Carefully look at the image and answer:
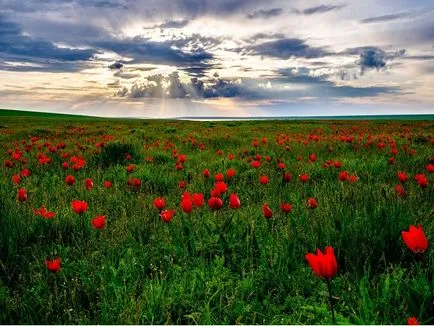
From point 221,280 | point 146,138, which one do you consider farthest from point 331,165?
point 146,138

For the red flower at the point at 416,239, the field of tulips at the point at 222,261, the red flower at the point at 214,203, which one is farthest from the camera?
the red flower at the point at 214,203

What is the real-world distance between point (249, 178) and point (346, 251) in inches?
145

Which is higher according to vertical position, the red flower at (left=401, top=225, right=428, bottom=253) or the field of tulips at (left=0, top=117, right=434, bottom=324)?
the red flower at (left=401, top=225, right=428, bottom=253)

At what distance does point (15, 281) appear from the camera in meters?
3.04

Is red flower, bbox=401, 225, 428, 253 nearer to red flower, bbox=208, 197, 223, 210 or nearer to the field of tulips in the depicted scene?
the field of tulips

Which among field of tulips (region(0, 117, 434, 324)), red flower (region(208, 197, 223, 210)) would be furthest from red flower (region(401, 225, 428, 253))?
red flower (region(208, 197, 223, 210))

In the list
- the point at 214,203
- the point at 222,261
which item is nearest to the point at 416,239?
the point at 222,261

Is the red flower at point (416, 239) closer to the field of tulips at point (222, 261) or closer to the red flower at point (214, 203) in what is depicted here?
the field of tulips at point (222, 261)

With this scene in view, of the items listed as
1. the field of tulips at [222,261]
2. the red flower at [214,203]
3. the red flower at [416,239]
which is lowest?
the field of tulips at [222,261]

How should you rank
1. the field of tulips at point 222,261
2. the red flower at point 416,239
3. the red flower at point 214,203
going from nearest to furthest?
the red flower at point 416,239 → the field of tulips at point 222,261 → the red flower at point 214,203

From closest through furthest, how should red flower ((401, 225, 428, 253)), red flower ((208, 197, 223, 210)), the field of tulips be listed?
1. red flower ((401, 225, 428, 253))
2. the field of tulips
3. red flower ((208, 197, 223, 210))

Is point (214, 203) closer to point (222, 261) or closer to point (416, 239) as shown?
point (222, 261)

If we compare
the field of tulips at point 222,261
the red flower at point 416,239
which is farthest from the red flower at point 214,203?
the red flower at point 416,239

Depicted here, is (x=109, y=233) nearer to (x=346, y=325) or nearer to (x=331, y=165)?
(x=346, y=325)
